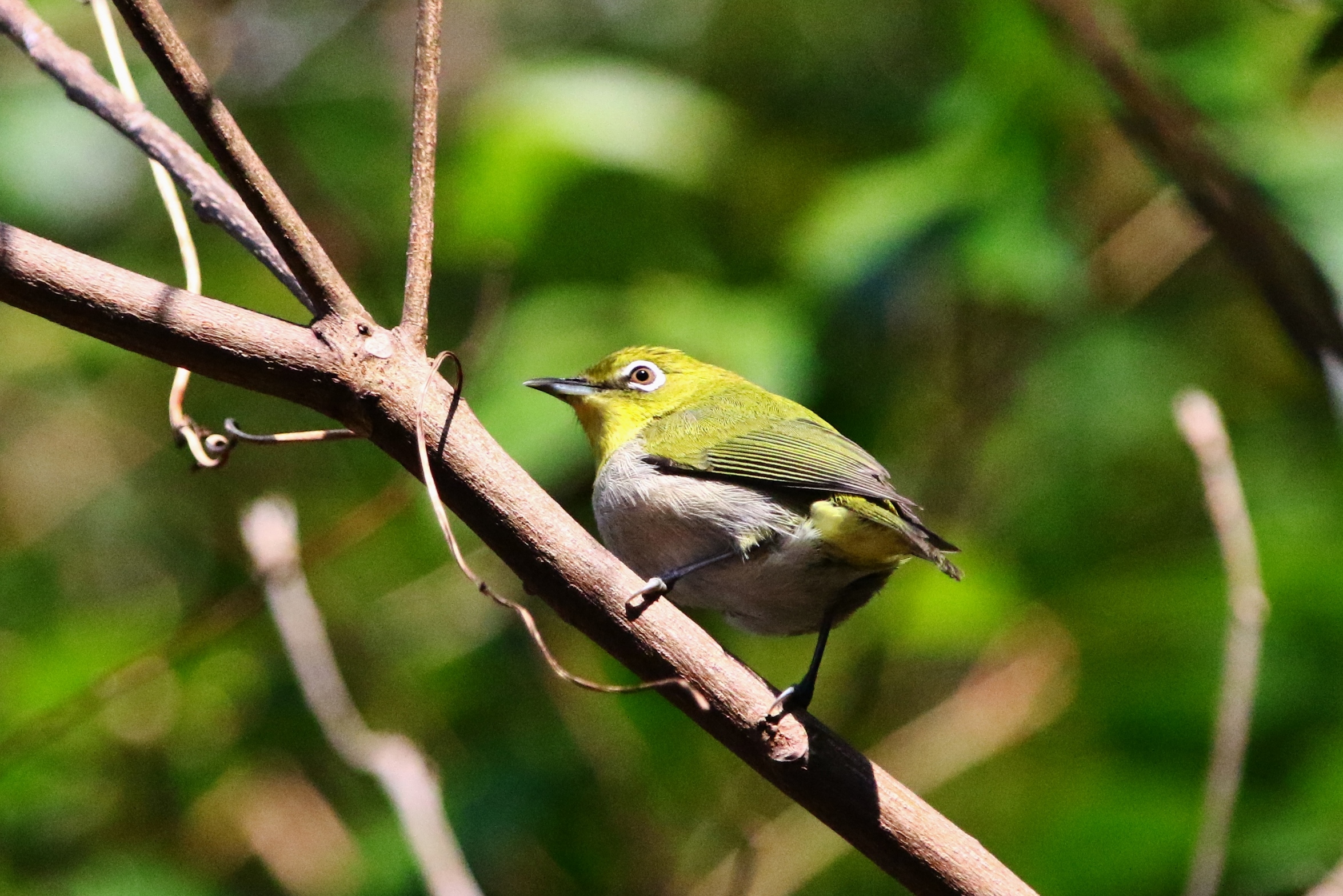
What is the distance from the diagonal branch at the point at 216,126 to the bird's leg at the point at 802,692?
954mm

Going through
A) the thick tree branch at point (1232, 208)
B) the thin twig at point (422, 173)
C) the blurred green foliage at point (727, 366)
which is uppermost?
the thin twig at point (422, 173)

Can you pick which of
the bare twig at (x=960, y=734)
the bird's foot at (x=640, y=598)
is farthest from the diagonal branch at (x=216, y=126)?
the bare twig at (x=960, y=734)

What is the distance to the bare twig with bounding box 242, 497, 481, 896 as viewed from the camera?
8.42ft

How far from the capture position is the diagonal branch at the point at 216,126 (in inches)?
66.1

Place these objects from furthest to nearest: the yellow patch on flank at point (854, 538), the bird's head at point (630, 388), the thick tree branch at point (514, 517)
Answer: the bird's head at point (630, 388)
the yellow patch on flank at point (854, 538)
the thick tree branch at point (514, 517)

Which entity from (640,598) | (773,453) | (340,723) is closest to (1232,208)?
(773,453)

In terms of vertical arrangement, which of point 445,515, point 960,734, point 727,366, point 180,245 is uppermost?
point 180,245

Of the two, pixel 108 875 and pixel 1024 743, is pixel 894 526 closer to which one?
pixel 1024 743

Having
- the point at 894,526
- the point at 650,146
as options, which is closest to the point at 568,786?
the point at 894,526

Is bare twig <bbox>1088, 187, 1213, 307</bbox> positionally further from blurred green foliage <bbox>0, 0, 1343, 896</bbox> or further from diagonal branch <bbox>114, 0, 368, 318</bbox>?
diagonal branch <bbox>114, 0, 368, 318</bbox>

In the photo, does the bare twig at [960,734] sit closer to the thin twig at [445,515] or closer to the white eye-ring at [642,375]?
the white eye-ring at [642,375]

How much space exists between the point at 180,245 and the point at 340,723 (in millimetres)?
1323

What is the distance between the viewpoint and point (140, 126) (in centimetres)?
234

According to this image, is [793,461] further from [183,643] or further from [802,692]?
[183,643]
